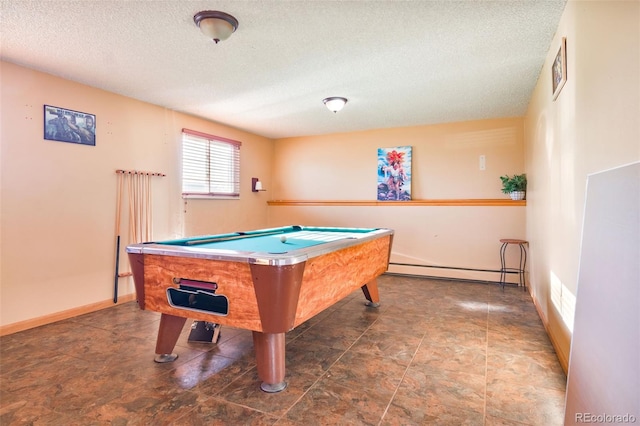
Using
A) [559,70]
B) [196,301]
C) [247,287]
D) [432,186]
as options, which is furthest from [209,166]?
[559,70]

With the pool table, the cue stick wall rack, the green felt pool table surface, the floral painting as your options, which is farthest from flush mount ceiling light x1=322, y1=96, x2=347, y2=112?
the cue stick wall rack

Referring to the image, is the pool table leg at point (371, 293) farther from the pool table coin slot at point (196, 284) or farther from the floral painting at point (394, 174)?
the floral painting at point (394, 174)

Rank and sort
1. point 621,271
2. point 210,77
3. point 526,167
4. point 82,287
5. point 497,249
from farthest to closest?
point 497,249, point 526,167, point 82,287, point 210,77, point 621,271

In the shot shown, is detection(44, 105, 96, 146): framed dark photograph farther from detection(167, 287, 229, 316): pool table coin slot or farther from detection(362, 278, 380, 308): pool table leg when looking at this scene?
detection(362, 278, 380, 308): pool table leg

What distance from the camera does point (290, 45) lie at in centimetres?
253

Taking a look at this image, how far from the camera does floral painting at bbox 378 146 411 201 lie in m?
5.16

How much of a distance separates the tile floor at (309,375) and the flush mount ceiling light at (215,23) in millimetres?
2118

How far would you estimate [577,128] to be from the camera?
1.89 m

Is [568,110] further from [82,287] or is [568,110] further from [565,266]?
[82,287]

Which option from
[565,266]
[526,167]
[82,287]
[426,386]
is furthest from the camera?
[526,167]

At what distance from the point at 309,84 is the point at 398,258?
9.70ft

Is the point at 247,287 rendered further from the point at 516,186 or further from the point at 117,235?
the point at 516,186

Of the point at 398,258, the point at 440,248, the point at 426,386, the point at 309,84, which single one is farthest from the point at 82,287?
A: the point at 440,248

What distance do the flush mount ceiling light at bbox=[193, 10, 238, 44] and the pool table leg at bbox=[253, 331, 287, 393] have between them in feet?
6.13
